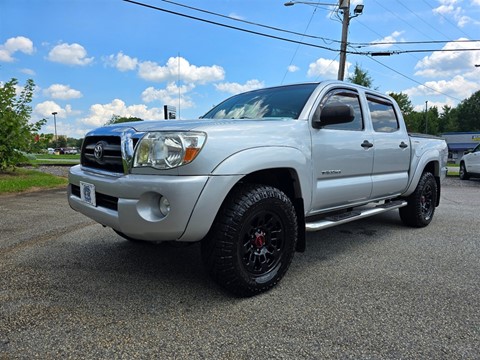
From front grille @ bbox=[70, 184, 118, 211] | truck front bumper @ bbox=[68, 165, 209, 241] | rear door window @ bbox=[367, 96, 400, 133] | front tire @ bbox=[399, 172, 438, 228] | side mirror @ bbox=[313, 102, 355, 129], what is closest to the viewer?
truck front bumper @ bbox=[68, 165, 209, 241]

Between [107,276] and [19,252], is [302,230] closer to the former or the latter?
[107,276]

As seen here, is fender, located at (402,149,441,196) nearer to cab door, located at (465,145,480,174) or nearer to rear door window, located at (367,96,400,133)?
rear door window, located at (367,96,400,133)

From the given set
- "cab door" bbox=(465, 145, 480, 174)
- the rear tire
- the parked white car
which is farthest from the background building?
"cab door" bbox=(465, 145, 480, 174)

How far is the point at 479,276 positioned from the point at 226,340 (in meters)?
2.45

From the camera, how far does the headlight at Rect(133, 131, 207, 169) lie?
8.27ft

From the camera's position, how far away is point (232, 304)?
8.81 ft

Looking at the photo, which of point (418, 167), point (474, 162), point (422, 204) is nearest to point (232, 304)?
point (418, 167)

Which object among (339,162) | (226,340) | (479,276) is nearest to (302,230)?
(339,162)

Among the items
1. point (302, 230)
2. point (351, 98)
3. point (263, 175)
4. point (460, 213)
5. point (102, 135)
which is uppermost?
point (351, 98)

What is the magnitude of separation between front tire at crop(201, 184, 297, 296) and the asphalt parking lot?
0.16 m

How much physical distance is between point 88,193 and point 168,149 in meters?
0.93

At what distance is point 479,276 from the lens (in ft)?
10.7

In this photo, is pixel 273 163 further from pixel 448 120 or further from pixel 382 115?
pixel 448 120

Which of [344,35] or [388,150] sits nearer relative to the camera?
[388,150]
